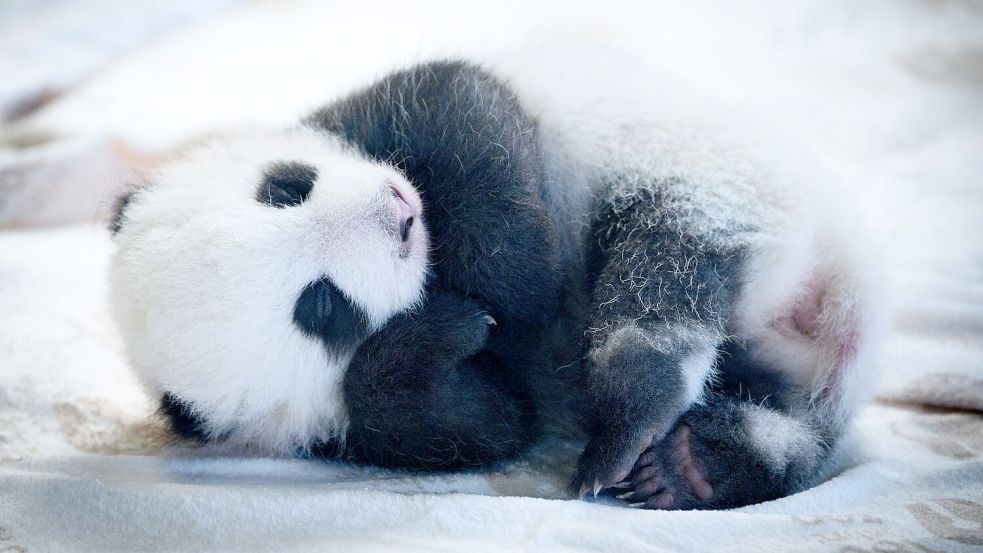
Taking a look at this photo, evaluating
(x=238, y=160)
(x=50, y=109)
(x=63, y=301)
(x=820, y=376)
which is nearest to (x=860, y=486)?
(x=820, y=376)

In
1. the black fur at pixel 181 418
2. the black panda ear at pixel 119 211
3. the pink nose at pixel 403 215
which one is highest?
the pink nose at pixel 403 215

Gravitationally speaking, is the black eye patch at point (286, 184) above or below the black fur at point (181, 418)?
above

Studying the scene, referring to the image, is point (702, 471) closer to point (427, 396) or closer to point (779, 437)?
point (779, 437)

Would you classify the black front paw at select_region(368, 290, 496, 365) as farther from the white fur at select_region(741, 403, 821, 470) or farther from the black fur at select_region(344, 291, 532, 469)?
the white fur at select_region(741, 403, 821, 470)

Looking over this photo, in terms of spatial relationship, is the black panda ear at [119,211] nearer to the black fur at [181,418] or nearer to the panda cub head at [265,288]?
the panda cub head at [265,288]

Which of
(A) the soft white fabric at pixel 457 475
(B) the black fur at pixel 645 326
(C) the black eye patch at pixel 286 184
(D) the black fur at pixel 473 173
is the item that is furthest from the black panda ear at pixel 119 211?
(B) the black fur at pixel 645 326

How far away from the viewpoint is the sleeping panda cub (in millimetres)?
1571

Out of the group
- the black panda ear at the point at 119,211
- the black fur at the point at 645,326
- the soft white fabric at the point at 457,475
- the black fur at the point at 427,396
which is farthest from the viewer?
the black panda ear at the point at 119,211

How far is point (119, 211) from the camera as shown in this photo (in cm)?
185

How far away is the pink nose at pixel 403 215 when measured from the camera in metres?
1.69

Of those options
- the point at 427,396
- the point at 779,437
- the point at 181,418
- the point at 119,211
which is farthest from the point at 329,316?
the point at 779,437

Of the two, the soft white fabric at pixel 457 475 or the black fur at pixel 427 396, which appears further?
the black fur at pixel 427 396

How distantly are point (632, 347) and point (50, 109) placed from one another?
2.87 m

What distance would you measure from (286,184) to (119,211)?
413 mm
